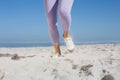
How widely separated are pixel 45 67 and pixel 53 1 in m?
1.38

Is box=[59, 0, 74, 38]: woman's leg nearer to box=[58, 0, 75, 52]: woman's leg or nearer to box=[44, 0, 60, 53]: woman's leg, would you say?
box=[58, 0, 75, 52]: woman's leg

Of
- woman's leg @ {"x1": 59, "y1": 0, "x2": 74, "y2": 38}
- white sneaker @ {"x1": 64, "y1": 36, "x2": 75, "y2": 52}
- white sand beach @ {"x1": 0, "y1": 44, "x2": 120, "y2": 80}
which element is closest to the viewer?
woman's leg @ {"x1": 59, "y1": 0, "x2": 74, "y2": 38}

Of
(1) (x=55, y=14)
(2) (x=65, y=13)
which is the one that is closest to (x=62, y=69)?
(1) (x=55, y=14)

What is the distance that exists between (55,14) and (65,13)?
0.44 m

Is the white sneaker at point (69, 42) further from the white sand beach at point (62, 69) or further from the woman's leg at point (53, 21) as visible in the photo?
the white sand beach at point (62, 69)

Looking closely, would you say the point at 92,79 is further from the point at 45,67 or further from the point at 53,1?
the point at 53,1

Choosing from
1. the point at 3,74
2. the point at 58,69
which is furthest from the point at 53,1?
the point at 3,74

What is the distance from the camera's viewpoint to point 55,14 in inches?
249

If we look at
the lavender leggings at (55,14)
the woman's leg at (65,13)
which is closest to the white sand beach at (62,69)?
the lavender leggings at (55,14)

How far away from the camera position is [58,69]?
661 cm

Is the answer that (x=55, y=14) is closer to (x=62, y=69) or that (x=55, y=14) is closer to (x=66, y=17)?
(x=66, y=17)

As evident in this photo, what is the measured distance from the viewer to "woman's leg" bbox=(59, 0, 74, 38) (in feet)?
19.3

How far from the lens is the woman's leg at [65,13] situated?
588 cm

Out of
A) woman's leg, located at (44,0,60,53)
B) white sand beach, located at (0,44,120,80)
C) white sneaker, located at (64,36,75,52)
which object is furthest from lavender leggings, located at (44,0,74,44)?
white sand beach, located at (0,44,120,80)
